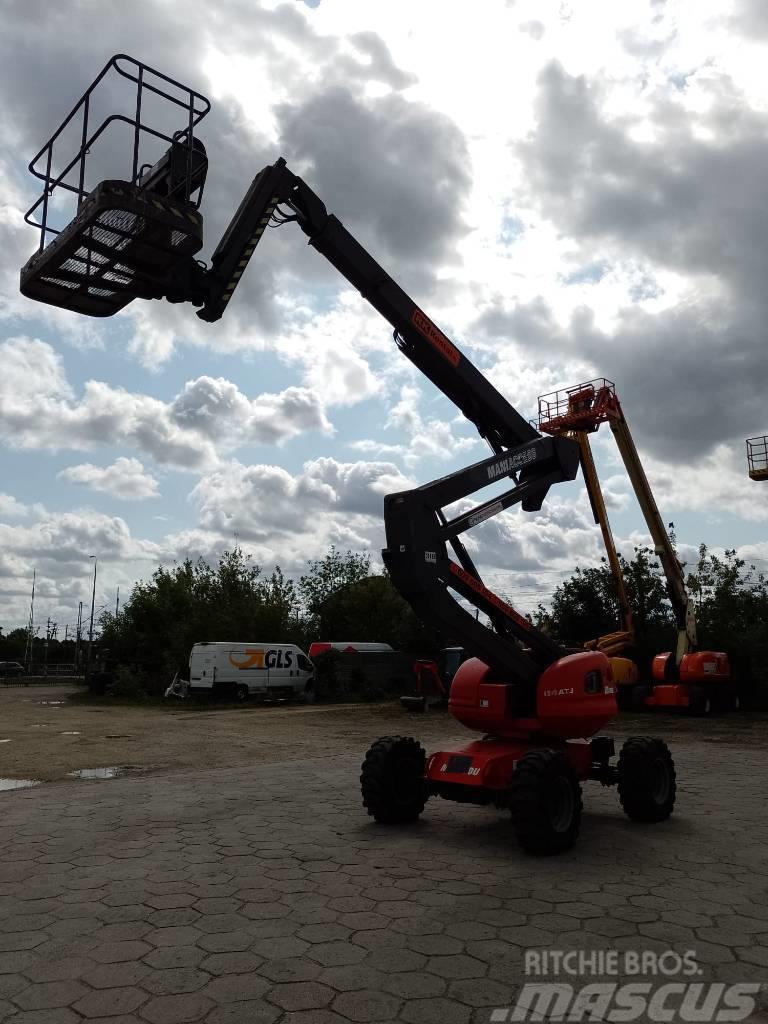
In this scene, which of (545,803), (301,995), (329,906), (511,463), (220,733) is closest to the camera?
(301,995)

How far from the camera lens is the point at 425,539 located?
Result: 794 cm

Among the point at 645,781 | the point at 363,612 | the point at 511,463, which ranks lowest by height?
the point at 645,781

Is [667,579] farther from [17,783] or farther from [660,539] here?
[17,783]

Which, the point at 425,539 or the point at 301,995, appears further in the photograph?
the point at 425,539

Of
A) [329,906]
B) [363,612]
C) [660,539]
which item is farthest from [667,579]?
[363,612]

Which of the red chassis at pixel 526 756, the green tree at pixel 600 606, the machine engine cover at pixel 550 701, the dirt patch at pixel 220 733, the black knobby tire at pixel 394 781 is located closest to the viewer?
the red chassis at pixel 526 756

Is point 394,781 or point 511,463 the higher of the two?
point 511,463

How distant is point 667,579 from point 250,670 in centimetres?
1816

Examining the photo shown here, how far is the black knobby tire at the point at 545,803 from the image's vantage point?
6.97 meters

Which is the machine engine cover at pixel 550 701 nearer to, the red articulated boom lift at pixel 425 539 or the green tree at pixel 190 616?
the red articulated boom lift at pixel 425 539

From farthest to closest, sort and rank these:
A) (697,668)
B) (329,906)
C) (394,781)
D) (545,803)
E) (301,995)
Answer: (697,668) < (394,781) < (545,803) < (329,906) < (301,995)

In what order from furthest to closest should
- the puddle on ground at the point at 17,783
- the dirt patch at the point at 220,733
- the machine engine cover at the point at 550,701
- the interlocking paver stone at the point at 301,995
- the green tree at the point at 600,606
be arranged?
the green tree at the point at 600,606
the dirt patch at the point at 220,733
the puddle on ground at the point at 17,783
the machine engine cover at the point at 550,701
the interlocking paver stone at the point at 301,995

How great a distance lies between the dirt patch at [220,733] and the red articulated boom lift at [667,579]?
2.91ft

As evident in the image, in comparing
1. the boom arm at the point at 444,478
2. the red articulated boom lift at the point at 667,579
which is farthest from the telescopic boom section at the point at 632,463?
the boom arm at the point at 444,478
